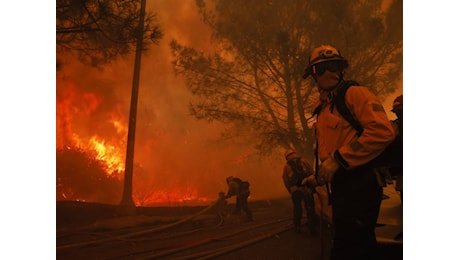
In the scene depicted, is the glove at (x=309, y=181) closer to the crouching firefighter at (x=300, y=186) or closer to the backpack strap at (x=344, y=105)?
the crouching firefighter at (x=300, y=186)

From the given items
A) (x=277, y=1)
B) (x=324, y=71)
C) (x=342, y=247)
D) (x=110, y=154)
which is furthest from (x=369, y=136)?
(x=110, y=154)

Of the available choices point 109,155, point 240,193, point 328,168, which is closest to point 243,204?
point 240,193

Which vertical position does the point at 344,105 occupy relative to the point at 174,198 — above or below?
above

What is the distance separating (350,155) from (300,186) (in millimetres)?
499

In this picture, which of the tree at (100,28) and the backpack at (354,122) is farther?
the tree at (100,28)

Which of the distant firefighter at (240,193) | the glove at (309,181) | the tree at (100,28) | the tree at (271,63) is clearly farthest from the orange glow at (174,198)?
the tree at (100,28)

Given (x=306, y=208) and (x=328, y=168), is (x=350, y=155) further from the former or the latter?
(x=306, y=208)

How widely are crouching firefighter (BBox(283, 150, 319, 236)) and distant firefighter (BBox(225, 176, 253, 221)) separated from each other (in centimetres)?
25

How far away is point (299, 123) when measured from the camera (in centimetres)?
243

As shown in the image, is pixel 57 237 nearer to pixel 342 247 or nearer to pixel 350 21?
pixel 342 247

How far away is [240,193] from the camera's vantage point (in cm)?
235

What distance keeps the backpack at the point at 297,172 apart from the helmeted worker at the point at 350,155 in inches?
7.4

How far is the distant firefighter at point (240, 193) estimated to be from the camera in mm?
2344

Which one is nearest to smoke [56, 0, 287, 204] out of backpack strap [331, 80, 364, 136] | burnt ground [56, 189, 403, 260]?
burnt ground [56, 189, 403, 260]
